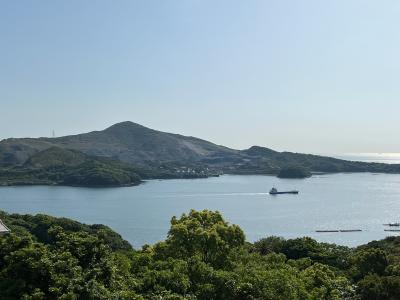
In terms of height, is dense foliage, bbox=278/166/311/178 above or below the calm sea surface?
above

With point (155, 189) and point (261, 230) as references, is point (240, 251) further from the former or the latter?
point (155, 189)

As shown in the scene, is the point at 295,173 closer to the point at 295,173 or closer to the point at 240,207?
the point at 295,173

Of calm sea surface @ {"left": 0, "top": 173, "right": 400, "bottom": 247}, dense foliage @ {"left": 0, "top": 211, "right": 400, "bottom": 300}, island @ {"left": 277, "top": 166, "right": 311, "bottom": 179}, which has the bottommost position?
calm sea surface @ {"left": 0, "top": 173, "right": 400, "bottom": 247}

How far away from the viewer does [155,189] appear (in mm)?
129875

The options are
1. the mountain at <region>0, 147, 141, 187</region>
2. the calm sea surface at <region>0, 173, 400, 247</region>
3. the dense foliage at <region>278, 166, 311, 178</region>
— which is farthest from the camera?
Result: the dense foliage at <region>278, 166, 311, 178</region>

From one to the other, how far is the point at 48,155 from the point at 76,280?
190 m

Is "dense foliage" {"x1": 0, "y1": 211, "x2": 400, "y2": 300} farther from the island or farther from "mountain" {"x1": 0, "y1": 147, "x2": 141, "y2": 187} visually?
the island

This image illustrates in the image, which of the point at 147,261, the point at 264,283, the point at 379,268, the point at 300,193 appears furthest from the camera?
the point at 300,193

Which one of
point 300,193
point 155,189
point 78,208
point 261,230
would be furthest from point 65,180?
point 261,230

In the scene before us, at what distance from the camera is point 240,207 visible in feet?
300

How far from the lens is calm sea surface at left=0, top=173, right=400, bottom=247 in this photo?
6819 cm

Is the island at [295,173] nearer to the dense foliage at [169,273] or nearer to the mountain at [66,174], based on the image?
the mountain at [66,174]

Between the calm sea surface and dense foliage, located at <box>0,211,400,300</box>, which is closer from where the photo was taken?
dense foliage, located at <box>0,211,400,300</box>

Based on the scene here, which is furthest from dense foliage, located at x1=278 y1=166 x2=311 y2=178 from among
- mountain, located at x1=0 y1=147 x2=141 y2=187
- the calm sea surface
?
mountain, located at x1=0 y1=147 x2=141 y2=187
